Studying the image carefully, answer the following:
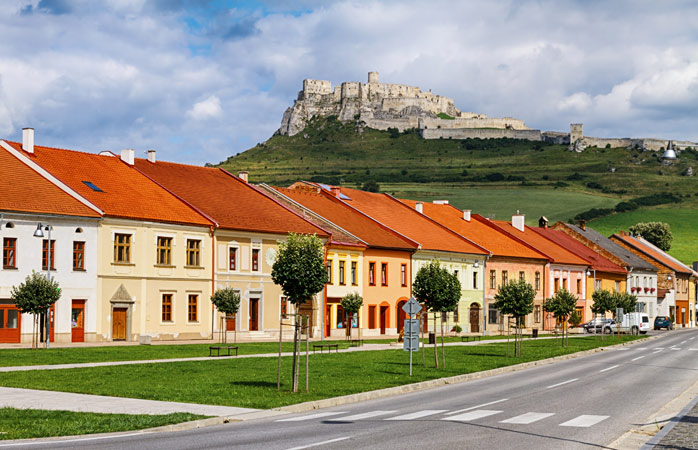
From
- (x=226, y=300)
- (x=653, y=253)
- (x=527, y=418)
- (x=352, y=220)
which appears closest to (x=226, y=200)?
(x=226, y=300)

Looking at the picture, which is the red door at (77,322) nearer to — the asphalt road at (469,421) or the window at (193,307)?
the window at (193,307)

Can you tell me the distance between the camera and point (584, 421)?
68.2 feet

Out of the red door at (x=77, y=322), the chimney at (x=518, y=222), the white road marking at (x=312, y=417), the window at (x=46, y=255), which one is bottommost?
the white road marking at (x=312, y=417)

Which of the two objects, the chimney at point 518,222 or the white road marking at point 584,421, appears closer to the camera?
the white road marking at point 584,421

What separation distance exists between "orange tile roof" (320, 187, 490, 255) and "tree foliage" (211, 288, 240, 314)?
23.3 m

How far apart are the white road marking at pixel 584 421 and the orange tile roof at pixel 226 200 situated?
3832 centimetres

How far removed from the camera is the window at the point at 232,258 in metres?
58.7

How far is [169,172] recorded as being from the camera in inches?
2527

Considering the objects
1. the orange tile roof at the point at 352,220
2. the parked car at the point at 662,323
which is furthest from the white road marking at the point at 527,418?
the parked car at the point at 662,323

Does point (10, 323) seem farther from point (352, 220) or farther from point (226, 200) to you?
point (352, 220)

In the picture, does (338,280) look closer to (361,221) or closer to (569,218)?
(361,221)

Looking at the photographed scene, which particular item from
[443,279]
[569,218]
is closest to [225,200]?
[443,279]

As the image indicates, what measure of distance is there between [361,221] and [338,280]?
9.20m

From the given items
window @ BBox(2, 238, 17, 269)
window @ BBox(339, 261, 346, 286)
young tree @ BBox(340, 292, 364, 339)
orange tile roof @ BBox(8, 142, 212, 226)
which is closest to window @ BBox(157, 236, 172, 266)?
orange tile roof @ BBox(8, 142, 212, 226)
